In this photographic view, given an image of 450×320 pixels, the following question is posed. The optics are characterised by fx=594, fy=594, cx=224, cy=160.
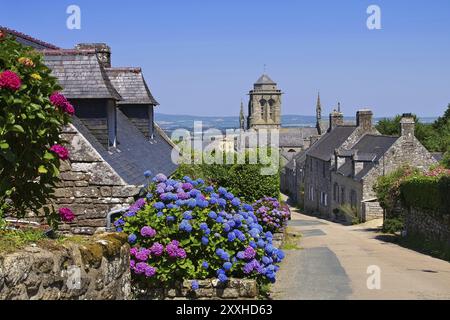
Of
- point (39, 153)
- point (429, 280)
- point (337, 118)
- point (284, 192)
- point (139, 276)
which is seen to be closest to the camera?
point (39, 153)

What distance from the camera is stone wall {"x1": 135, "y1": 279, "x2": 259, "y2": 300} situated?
874 cm

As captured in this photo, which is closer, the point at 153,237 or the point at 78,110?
the point at 153,237

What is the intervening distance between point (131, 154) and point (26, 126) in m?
8.32

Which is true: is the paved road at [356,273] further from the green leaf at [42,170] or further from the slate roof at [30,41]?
the slate roof at [30,41]

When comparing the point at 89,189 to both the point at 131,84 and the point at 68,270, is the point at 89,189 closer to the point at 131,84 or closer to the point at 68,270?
the point at 68,270

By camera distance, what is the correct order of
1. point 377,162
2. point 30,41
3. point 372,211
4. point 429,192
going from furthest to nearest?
1. point 377,162
2. point 372,211
3. point 429,192
4. point 30,41

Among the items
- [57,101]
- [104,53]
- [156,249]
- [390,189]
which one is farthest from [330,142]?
[57,101]

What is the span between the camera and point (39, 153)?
5820 millimetres

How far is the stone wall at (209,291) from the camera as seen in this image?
28.7 ft

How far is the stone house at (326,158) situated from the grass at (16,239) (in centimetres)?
4264

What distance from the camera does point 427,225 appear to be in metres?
24.1

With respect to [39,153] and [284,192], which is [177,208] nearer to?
[39,153]

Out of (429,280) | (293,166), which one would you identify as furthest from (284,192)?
(429,280)
